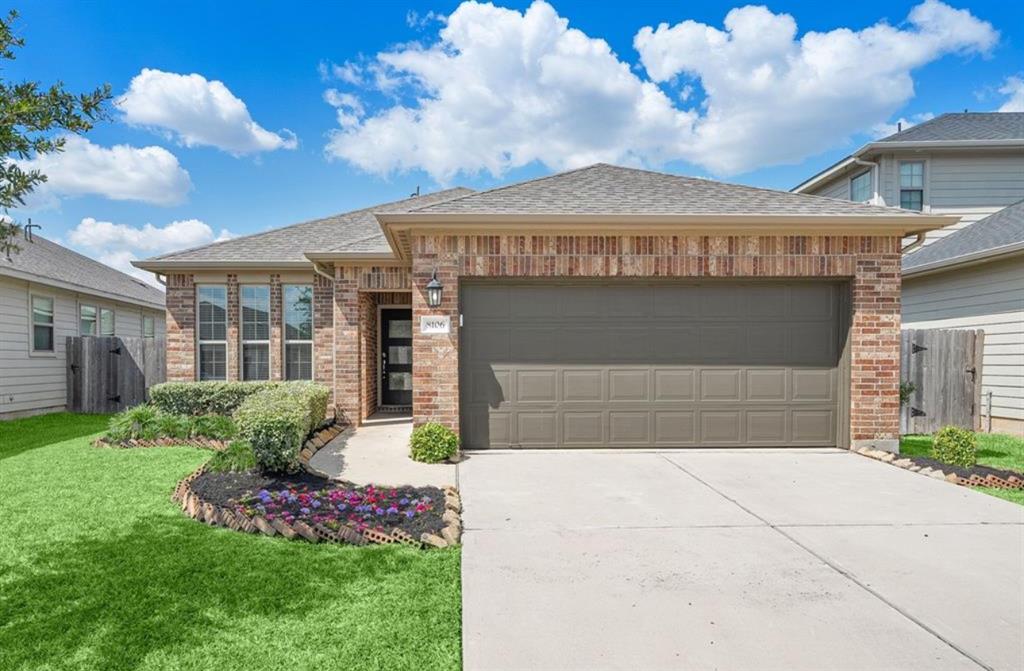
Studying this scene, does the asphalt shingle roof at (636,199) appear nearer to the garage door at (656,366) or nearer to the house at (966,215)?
the garage door at (656,366)

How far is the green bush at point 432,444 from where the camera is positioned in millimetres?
6781

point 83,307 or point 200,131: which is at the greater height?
point 200,131

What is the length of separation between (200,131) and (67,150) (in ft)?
40.4

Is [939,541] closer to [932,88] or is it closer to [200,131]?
[932,88]

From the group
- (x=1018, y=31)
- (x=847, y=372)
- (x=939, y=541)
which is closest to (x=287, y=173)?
(x=847, y=372)

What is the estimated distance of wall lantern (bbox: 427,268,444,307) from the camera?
7.09 m

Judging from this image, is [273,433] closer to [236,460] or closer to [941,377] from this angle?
[236,460]

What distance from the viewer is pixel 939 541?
4.19 meters

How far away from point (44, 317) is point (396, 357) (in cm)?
800

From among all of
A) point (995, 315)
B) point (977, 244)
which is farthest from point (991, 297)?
point (977, 244)

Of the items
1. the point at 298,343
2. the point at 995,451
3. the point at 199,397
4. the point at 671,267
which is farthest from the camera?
the point at 298,343

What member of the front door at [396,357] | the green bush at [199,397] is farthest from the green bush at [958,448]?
the green bush at [199,397]

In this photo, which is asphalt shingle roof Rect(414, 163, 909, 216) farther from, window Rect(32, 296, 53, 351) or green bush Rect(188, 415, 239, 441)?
window Rect(32, 296, 53, 351)

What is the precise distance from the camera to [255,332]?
10.7 meters
